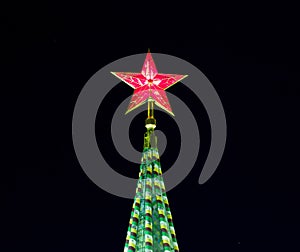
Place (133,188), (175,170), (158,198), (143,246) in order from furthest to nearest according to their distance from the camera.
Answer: (175,170) < (133,188) < (158,198) < (143,246)

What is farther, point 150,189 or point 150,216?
point 150,189

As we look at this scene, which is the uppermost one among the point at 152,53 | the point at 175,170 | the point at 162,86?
the point at 152,53

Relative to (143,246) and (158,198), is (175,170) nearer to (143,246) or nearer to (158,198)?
(158,198)

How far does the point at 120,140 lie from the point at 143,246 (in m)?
8.18

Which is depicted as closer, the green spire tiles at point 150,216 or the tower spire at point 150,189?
the green spire tiles at point 150,216

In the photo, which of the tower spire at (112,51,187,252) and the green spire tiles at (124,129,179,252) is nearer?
the green spire tiles at (124,129,179,252)

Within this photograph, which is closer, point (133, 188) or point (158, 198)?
point (158, 198)

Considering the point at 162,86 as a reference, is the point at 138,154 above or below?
below

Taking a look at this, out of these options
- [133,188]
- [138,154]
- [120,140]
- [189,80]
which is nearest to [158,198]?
[133,188]

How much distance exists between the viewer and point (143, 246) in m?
22.4

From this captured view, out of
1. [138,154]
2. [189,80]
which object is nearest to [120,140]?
[138,154]

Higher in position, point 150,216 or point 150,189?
Result: point 150,189

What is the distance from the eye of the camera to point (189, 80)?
2892 centimetres

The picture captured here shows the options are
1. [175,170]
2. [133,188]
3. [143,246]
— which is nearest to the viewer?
[143,246]
